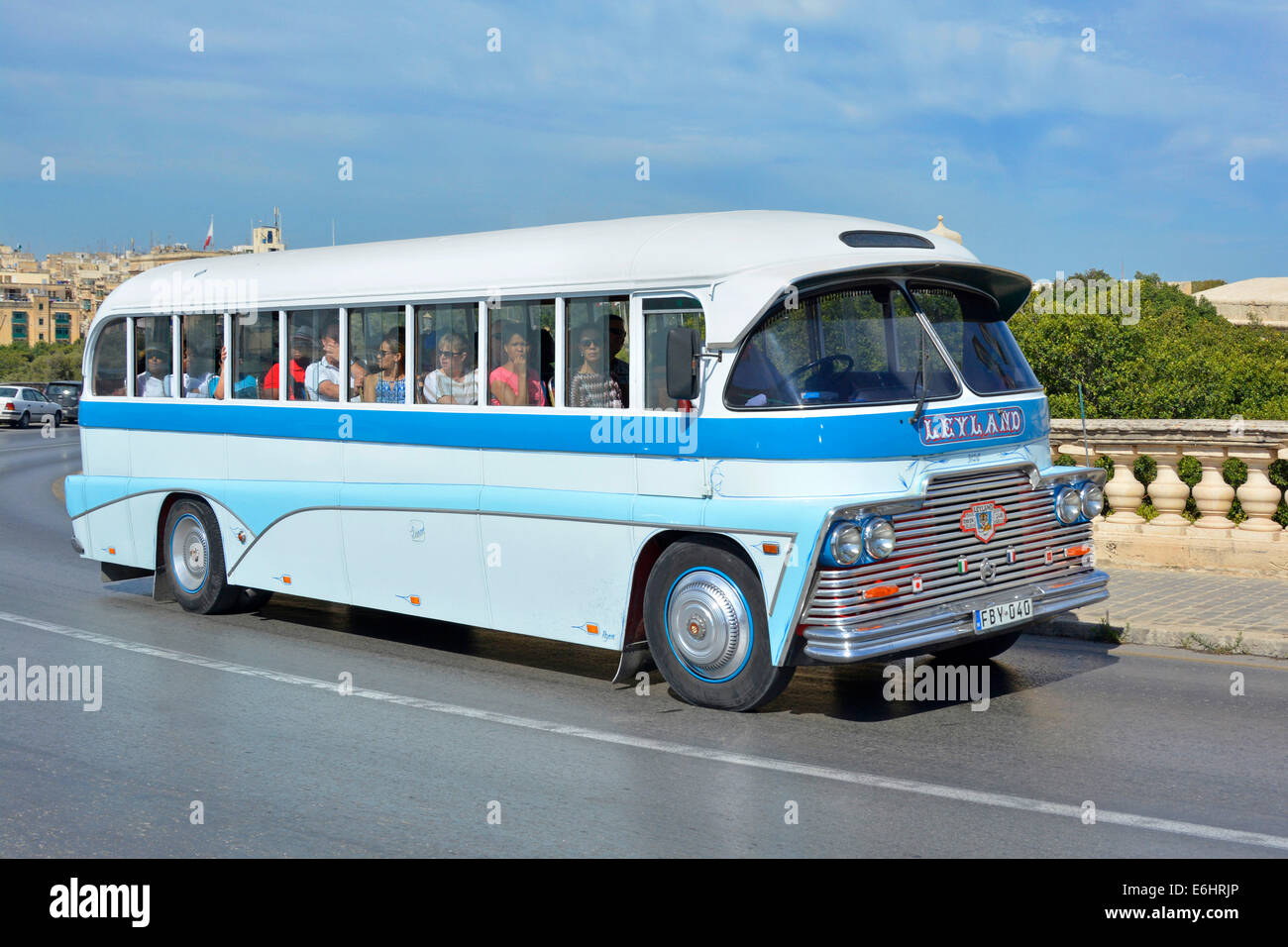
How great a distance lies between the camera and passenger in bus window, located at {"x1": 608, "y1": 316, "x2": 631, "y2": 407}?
27.1ft

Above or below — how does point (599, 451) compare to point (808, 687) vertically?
above

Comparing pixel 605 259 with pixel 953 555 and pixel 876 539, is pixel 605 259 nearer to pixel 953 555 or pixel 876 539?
pixel 876 539

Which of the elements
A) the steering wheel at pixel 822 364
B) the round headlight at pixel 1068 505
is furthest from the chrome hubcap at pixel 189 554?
the round headlight at pixel 1068 505

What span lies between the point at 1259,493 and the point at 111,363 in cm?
988

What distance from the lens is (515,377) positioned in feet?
29.2

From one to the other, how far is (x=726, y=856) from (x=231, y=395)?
7049 mm

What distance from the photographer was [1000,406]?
27.0ft

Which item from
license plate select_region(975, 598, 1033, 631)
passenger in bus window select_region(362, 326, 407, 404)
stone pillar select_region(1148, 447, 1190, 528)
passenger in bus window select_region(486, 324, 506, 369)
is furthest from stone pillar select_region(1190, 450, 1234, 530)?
passenger in bus window select_region(362, 326, 407, 404)

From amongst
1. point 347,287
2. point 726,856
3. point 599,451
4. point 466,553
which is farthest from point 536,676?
point 726,856

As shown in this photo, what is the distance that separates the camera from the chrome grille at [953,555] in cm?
725

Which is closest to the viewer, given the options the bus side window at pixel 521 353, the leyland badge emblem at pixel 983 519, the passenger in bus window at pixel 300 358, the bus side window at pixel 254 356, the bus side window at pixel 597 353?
the leyland badge emblem at pixel 983 519

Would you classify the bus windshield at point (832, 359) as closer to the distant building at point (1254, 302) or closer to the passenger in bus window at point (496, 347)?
the passenger in bus window at point (496, 347)

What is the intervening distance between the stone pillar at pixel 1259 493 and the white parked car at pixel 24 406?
176ft
